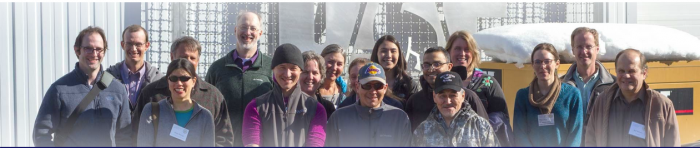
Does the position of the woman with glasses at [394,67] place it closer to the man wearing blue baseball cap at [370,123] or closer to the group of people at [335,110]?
the group of people at [335,110]

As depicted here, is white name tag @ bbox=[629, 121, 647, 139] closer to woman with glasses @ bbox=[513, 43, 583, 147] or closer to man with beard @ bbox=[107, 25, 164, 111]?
woman with glasses @ bbox=[513, 43, 583, 147]

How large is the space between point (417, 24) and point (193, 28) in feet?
7.42

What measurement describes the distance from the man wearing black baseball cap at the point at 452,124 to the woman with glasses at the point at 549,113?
649 mm

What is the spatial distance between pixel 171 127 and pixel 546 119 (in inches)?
85.0

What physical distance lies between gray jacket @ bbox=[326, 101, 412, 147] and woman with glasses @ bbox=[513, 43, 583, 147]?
89 centimetres

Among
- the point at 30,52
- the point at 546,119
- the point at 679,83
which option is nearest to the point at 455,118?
the point at 546,119

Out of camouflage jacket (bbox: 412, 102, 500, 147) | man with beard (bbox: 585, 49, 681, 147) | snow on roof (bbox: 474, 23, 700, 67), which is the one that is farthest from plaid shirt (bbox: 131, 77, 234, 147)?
snow on roof (bbox: 474, 23, 700, 67)

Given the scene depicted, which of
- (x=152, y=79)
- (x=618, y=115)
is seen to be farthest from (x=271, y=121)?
(x=618, y=115)

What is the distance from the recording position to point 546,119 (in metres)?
3.86

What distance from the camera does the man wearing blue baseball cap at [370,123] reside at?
11.1 feet

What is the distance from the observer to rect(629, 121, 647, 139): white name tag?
347 cm

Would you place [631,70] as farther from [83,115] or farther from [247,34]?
[83,115]

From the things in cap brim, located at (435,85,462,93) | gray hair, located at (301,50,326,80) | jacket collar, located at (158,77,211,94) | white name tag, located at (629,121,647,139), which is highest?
gray hair, located at (301,50,326,80)

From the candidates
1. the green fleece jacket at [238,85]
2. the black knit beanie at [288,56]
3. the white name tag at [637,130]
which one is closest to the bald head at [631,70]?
the white name tag at [637,130]
